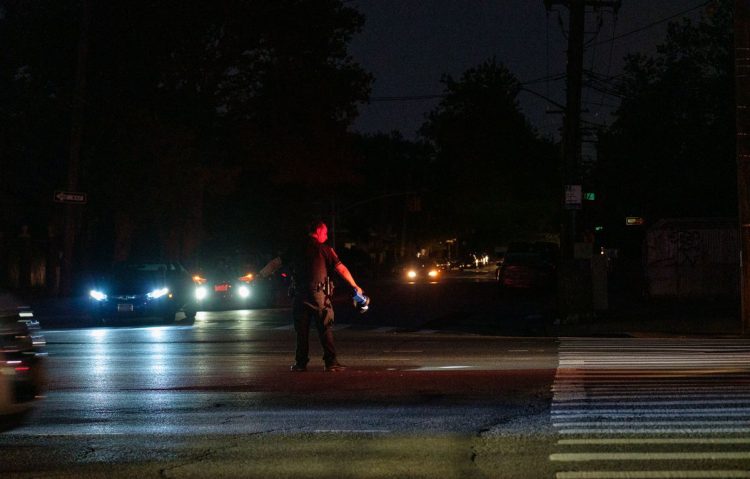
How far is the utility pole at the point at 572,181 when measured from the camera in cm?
2728

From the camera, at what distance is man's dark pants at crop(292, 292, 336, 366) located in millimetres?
14148

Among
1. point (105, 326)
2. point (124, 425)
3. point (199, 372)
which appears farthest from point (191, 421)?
point (105, 326)

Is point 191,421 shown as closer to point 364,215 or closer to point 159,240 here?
point 159,240

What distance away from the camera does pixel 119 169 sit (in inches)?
1688

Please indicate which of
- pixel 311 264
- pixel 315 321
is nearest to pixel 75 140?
pixel 311 264

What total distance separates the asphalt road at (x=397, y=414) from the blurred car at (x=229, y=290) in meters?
18.4

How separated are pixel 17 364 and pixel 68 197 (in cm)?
2691

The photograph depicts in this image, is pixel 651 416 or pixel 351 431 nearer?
pixel 351 431

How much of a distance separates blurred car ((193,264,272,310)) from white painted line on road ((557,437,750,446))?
2785cm

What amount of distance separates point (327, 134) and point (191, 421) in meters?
40.5

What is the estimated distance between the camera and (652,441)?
8.65m

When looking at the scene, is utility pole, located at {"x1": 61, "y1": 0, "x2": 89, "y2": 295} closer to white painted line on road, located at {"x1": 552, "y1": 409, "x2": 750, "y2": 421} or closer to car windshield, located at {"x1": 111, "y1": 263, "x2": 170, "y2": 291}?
car windshield, located at {"x1": 111, "y1": 263, "x2": 170, "y2": 291}

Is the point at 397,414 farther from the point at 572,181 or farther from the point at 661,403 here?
the point at 572,181

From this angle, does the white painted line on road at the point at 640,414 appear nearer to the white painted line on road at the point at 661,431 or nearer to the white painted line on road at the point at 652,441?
the white painted line on road at the point at 661,431
